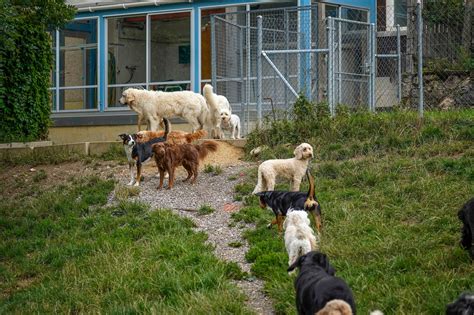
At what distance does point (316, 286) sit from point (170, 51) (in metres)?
16.6

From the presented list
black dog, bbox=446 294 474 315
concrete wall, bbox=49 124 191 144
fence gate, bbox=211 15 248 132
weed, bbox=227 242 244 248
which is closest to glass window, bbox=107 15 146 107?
concrete wall, bbox=49 124 191 144

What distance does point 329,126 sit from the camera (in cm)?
1673

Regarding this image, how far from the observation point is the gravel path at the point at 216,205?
10.5 meters

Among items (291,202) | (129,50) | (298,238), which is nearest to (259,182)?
(291,202)

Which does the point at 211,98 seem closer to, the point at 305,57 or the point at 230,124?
the point at 230,124

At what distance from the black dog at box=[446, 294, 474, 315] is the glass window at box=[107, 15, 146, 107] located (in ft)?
57.8

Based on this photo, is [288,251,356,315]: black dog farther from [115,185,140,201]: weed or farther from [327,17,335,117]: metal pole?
[327,17,335,117]: metal pole

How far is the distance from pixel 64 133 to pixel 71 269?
41.7 feet

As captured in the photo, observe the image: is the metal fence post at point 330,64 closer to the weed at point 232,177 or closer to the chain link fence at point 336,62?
the chain link fence at point 336,62

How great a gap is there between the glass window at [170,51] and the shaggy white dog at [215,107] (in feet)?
14.9

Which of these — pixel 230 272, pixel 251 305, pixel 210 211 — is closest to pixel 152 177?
pixel 210 211

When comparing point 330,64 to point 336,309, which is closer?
point 336,309

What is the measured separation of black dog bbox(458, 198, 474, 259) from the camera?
9.71 metres

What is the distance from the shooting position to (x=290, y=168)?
13.8 metres
